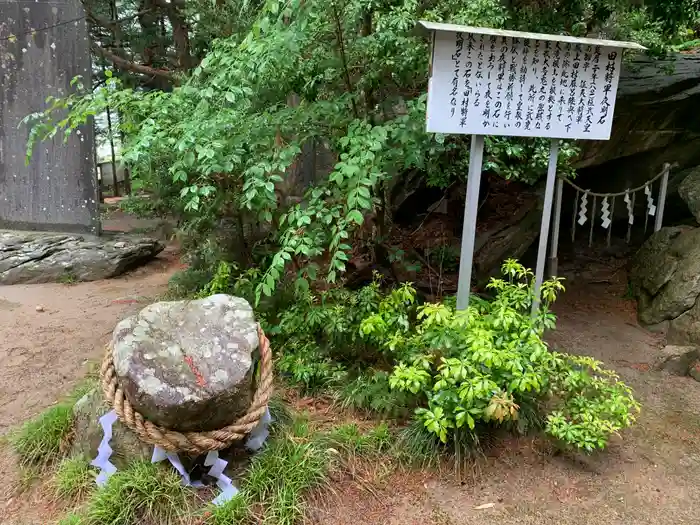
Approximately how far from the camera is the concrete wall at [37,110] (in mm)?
7090

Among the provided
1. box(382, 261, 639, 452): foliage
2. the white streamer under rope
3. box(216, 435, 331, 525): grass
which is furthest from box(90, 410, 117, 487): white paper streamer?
box(382, 261, 639, 452): foliage

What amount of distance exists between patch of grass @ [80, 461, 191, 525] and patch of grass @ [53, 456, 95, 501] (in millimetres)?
193

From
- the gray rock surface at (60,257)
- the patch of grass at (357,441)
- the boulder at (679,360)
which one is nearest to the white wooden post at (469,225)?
the patch of grass at (357,441)

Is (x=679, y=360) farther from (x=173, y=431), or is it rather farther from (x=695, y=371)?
(x=173, y=431)

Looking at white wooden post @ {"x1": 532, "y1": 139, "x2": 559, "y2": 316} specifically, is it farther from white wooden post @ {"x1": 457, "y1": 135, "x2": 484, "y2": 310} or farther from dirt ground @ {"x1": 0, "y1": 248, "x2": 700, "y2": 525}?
dirt ground @ {"x1": 0, "y1": 248, "x2": 700, "y2": 525}

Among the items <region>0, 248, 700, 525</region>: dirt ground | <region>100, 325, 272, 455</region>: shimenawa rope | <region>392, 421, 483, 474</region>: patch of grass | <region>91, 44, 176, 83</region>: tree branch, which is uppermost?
<region>91, 44, 176, 83</region>: tree branch

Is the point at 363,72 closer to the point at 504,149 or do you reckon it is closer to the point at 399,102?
the point at 399,102

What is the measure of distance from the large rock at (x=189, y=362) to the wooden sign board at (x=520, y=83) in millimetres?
1639

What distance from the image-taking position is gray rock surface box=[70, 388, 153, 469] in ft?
9.87

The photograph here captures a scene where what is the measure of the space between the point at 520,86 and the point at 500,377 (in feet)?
5.81

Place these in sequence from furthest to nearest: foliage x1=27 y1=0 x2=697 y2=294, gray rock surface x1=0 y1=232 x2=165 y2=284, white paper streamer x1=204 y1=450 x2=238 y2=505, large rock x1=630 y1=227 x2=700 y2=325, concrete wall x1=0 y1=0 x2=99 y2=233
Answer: concrete wall x1=0 y1=0 x2=99 y2=233 → gray rock surface x1=0 y1=232 x2=165 y2=284 → large rock x1=630 y1=227 x2=700 y2=325 → foliage x1=27 y1=0 x2=697 y2=294 → white paper streamer x1=204 y1=450 x2=238 y2=505

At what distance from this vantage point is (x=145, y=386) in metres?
2.64

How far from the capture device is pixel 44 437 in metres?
3.36

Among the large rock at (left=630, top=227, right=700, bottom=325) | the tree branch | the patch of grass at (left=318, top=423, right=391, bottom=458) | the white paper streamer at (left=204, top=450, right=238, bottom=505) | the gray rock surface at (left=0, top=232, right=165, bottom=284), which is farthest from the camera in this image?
the tree branch
